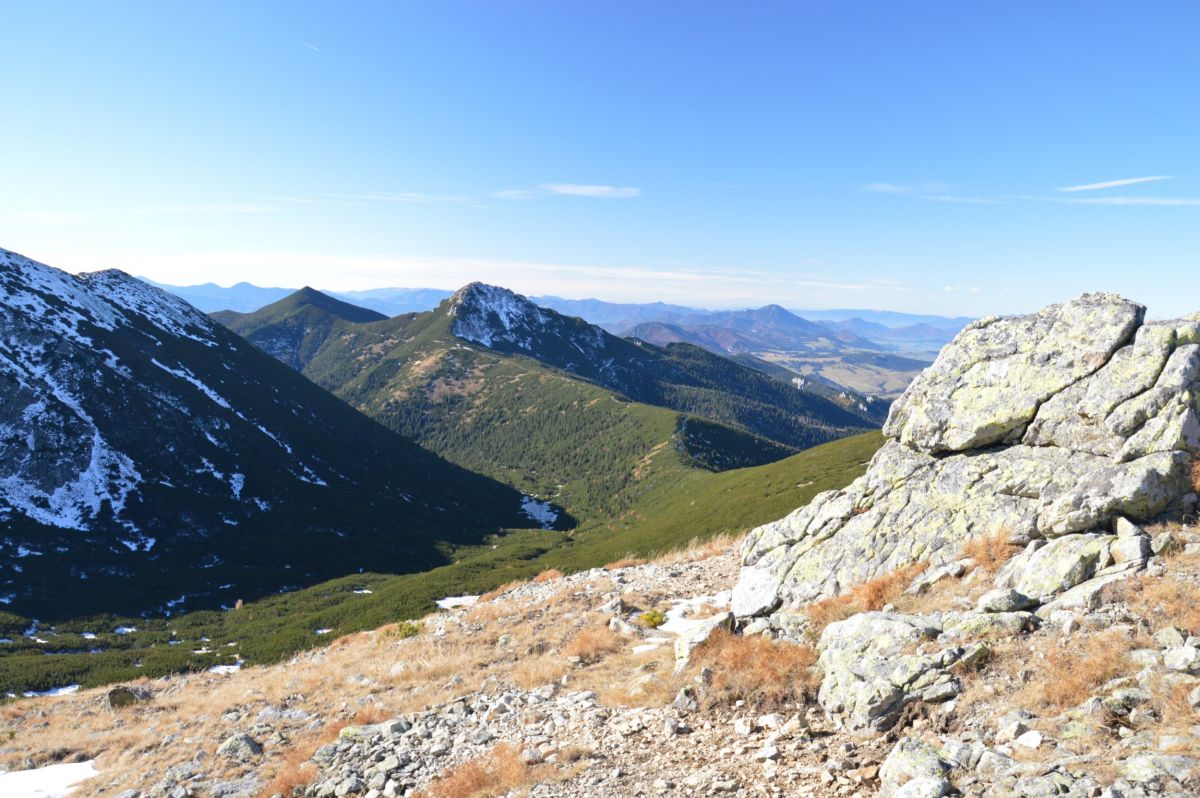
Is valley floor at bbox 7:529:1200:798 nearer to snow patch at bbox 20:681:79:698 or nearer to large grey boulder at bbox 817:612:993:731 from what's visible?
large grey boulder at bbox 817:612:993:731

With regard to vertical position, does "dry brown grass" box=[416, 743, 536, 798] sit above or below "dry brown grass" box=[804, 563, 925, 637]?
below

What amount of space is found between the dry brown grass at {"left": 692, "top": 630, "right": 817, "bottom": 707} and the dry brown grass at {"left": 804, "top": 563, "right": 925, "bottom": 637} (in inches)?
57.9

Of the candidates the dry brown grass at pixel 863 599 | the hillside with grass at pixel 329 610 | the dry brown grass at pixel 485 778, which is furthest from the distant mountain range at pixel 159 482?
the dry brown grass at pixel 863 599

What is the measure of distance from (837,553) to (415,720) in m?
13.9

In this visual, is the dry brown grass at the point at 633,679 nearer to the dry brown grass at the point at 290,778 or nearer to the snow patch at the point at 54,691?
the dry brown grass at the point at 290,778

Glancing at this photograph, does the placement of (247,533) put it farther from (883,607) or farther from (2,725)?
(883,607)

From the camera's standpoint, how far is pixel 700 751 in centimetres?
1095

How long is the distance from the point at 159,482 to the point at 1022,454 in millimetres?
143196

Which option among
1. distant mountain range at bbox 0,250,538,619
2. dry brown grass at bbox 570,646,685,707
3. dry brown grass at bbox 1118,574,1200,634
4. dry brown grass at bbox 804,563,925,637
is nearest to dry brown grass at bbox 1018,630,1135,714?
dry brown grass at bbox 1118,574,1200,634

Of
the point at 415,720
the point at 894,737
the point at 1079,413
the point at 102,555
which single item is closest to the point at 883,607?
the point at 894,737

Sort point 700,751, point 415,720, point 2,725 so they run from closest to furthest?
point 700,751
point 415,720
point 2,725

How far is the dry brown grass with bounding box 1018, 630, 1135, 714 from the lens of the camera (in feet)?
30.3

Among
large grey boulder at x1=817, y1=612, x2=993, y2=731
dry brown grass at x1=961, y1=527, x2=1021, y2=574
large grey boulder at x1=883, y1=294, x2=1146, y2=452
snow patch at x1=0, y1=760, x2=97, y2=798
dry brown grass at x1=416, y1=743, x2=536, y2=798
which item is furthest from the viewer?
snow patch at x1=0, y1=760, x2=97, y2=798

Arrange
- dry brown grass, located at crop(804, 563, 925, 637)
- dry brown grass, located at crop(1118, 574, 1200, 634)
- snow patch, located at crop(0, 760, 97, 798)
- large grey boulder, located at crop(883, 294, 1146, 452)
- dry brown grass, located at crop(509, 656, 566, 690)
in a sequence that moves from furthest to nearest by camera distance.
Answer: snow patch, located at crop(0, 760, 97, 798) < large grey boulder, located at crop(883, 294, 1146, 452) < dry brown grass, located at crop(509, 656, 566, 690) < dry brown grass, located at crop(804, 563, 925, 637) < dry brown grass, located at crop(1118, 574, 1200, 634)
